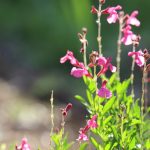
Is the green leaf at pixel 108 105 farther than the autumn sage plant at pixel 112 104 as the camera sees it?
Answer: Yes

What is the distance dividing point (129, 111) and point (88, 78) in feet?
0.79

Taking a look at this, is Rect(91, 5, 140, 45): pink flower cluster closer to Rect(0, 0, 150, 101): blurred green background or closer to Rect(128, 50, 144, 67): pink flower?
Rect(128, 50, 144, 67): pink flower

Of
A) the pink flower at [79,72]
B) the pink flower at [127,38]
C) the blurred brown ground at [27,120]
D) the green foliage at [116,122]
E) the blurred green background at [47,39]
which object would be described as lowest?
the green foliage at [116,122]

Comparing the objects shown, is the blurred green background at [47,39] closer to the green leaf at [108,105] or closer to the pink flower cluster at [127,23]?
the green leaf at [108,105]

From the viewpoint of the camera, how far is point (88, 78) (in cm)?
277

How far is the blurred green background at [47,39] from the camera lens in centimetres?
Result: 761

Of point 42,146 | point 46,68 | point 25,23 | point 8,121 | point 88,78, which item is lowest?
point 88,78

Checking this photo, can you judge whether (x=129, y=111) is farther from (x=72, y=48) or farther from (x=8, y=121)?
(x=72, y=48)

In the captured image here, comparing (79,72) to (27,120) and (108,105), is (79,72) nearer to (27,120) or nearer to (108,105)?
(108,105)

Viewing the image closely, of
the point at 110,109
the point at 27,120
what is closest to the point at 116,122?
the point at 110,109

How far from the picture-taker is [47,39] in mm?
8570

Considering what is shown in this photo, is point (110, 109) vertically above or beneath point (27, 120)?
beneath

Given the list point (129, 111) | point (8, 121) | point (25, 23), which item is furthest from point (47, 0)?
point (129, 111)

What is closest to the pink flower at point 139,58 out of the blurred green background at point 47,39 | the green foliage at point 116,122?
the green foliage at point 116,122
